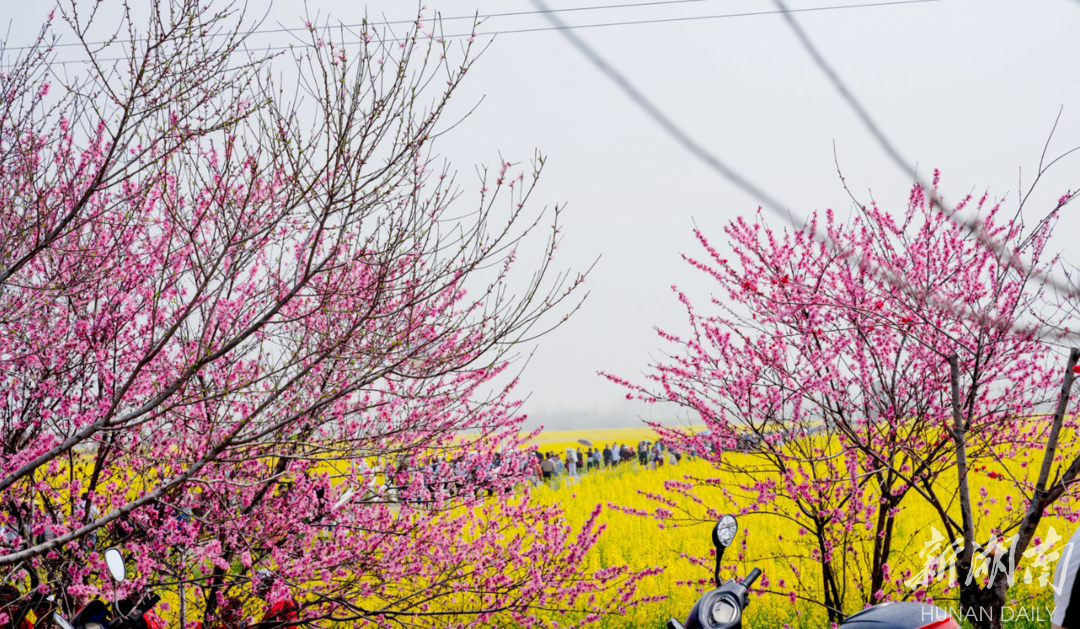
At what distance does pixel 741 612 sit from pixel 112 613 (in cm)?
274

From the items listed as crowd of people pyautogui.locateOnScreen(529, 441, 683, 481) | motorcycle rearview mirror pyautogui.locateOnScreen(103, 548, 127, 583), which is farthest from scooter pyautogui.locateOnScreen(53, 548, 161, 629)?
crowd of people pyautogui.locateOnScreen(529, 441, 683, 481)

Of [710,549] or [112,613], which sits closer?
[112,613]

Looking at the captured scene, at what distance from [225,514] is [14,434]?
1471 millimetres

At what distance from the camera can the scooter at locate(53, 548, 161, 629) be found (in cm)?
284

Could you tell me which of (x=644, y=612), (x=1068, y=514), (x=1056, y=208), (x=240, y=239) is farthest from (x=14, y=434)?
(x=1068, y=514)

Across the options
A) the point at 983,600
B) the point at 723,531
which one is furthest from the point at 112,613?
the point at 983,600

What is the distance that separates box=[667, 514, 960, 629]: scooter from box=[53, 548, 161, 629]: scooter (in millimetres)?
A: 2060

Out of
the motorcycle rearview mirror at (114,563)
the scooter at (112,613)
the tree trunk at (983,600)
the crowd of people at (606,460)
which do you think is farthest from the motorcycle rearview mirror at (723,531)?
the crowd of people at (606,460)

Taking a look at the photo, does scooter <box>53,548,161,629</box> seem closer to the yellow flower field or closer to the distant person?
the yellow flower field

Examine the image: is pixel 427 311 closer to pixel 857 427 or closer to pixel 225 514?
pixel 225 514

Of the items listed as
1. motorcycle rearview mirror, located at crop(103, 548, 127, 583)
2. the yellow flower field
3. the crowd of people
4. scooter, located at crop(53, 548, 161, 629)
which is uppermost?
motorcycle rearview mirror, located at crop(103, 548, 127, 583)

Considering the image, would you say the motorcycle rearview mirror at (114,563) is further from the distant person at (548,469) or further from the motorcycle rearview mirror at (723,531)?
the distant person at (548,469)

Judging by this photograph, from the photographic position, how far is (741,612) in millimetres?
3152

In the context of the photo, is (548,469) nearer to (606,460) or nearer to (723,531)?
(606,460)
